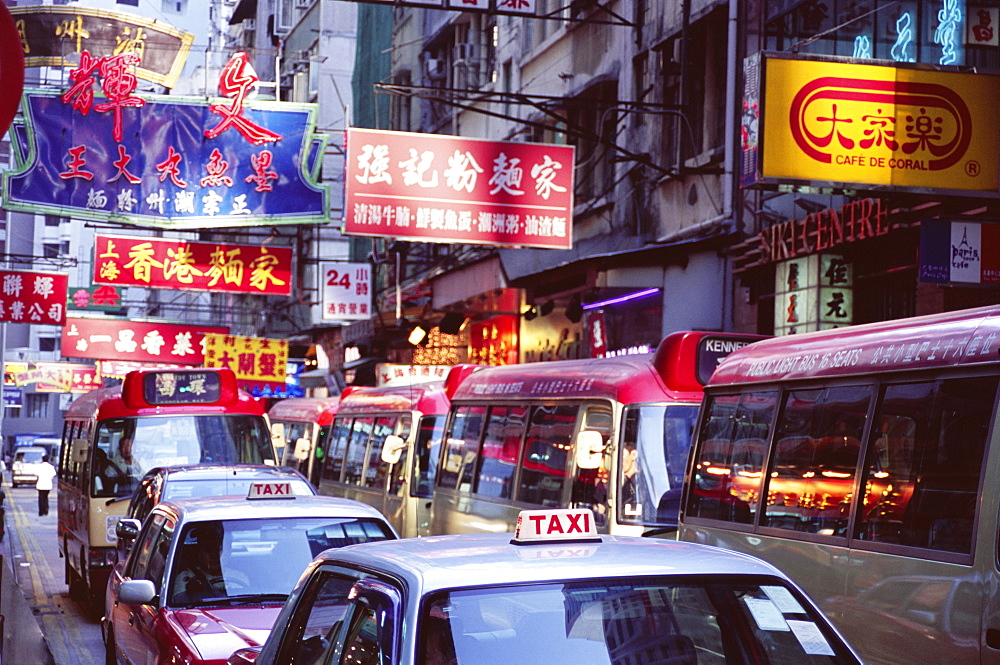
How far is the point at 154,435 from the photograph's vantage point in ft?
58.1

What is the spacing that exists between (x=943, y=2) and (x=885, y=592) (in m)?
9.74

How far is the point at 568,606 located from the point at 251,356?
3748 cm

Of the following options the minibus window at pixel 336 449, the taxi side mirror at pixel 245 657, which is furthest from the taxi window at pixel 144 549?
the minibus window at pixel 336 449

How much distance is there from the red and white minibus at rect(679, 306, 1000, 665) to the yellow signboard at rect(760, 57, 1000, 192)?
12.0 ft

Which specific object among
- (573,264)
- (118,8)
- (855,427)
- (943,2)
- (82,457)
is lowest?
(82,457)

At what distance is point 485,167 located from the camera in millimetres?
18734

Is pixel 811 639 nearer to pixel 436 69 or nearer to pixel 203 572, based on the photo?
pixel 203 572

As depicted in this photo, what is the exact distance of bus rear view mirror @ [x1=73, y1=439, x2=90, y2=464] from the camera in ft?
57.4

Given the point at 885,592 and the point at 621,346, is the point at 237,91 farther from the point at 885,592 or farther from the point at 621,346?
the point at 885,592

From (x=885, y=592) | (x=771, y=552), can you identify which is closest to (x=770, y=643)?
(x=885, y=592)

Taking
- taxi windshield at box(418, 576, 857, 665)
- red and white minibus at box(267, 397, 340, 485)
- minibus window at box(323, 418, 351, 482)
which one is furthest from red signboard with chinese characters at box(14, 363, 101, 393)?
taxi windshield at box(418, 576, 857, 665)

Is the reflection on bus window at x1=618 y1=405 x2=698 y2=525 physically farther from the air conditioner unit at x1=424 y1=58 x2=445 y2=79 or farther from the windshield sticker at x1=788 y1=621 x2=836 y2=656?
the air conditioner unit at x1=424 y1=58 x2=445 y2=79

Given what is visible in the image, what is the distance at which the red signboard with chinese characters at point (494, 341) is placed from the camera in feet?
99.4

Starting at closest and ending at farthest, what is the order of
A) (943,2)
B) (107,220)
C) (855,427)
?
(855,427)
(943,2)
(107,220)
